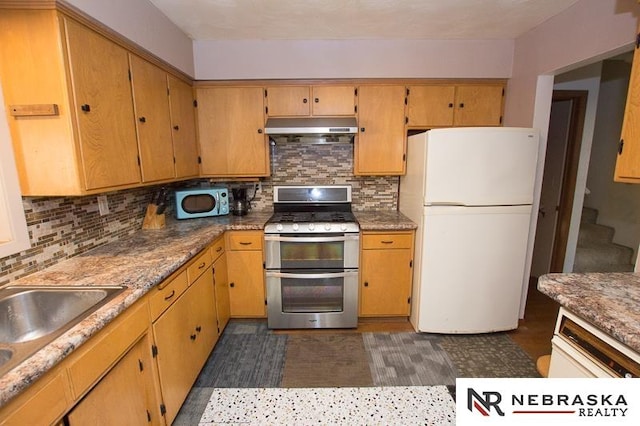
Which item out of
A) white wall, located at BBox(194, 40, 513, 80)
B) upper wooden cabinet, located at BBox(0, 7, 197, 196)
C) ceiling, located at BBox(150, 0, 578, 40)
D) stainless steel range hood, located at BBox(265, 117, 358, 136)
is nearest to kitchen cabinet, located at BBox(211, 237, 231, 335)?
upper wooden cabinet, located at BBox(0, 7, 197, 196)

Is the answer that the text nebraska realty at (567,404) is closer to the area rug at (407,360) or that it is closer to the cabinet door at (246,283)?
the area rug at (407,360)

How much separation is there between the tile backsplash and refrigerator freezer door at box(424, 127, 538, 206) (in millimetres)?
853

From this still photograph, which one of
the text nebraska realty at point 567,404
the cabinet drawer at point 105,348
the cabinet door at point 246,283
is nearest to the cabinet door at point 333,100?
the cabinet door at point 246,283

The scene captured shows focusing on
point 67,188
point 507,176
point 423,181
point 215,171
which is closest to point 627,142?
point 507,176

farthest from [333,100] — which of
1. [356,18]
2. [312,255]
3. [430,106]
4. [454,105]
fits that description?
[312,255]

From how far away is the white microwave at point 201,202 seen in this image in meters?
2.59

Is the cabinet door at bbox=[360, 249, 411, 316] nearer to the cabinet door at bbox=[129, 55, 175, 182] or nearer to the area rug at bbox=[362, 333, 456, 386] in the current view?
the area rug at bbox=[362, 333, 456, 386]

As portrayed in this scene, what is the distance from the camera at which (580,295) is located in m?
1.13

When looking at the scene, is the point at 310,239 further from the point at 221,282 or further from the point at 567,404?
the point at 567,404

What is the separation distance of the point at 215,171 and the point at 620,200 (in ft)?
15.4

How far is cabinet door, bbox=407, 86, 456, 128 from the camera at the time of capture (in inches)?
104

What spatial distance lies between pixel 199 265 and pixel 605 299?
6.77 ft

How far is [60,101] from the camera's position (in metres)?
1.31

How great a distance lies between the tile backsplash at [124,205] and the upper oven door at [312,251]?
2.36 ft
